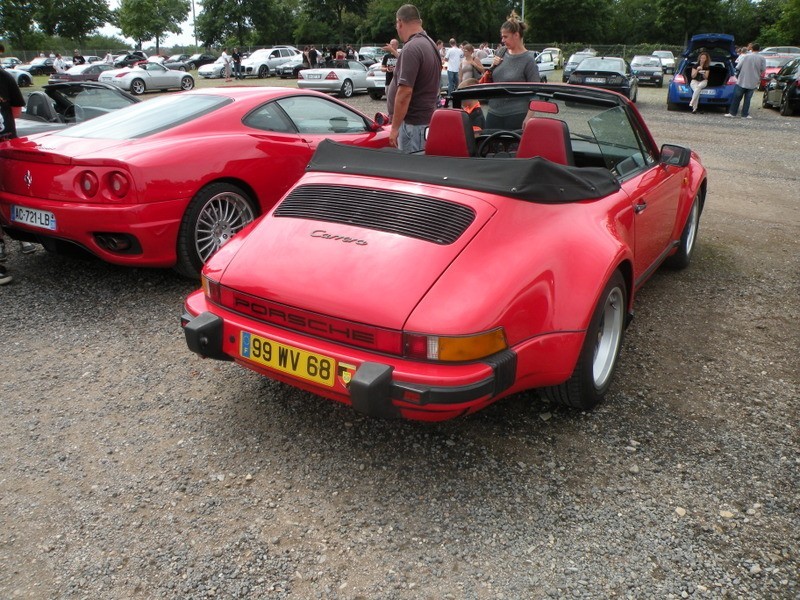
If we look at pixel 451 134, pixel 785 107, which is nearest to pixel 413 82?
pixel 451 134

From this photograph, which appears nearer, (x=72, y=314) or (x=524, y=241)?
(x=524, y=241)

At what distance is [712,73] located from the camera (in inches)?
674

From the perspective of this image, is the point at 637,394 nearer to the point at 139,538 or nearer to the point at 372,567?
the point at 372,567

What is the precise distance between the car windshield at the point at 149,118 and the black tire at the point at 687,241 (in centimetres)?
353

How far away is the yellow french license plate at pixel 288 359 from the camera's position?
2.53 meters

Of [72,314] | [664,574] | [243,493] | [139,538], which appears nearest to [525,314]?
[664,574]

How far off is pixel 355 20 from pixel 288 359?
219 feet

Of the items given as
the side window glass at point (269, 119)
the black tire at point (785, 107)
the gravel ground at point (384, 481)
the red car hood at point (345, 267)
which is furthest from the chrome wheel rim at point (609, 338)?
the black tire at point (785, 107)

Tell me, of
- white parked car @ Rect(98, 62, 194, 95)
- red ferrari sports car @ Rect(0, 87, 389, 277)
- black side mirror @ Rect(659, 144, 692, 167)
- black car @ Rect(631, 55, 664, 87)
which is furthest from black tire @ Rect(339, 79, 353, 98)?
black side mirror @ Rect(659, 144, 692, 167)

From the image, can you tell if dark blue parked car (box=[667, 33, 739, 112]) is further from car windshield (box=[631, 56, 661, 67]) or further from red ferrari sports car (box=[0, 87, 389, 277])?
red ferrari sports car (box=[0, 87, 389, 277])

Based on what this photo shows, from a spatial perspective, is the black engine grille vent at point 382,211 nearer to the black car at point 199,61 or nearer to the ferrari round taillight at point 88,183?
the ferrari round taillight at point 88,183

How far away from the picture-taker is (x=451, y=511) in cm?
251

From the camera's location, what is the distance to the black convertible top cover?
2.88m

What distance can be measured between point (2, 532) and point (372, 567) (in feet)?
4.40
